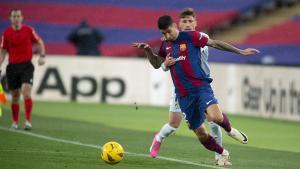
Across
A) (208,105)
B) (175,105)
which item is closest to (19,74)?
(175,105)

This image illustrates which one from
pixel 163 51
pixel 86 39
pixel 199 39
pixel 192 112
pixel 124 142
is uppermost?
pixel 199 39

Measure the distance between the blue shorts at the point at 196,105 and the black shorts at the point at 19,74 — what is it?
6079mm

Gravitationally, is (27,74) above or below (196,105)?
below

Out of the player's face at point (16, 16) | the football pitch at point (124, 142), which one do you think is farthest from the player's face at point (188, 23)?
the player's face at point (16, 16)

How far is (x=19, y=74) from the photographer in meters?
17.5

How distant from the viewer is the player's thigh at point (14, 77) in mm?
17531

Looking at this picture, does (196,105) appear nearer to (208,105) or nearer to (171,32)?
(208,105)

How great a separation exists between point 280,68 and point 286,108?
110 centimetres

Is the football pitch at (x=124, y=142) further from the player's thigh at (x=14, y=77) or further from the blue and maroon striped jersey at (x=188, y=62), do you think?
the blue and maroon striped jersey at (x=188, y=62)

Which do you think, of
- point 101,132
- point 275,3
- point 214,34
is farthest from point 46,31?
point 101,132

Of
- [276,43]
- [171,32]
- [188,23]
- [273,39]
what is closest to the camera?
[171,32]

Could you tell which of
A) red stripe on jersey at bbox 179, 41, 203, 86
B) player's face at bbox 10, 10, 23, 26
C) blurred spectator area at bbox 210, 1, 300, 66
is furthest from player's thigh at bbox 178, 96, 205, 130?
blurred spectator area at bbox 210, 1, 300, 66

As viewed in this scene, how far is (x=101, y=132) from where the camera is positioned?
57.5 feet

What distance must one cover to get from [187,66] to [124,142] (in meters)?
4.03
